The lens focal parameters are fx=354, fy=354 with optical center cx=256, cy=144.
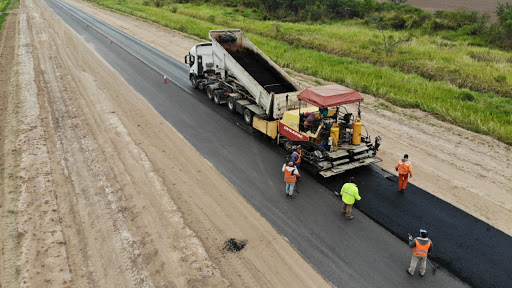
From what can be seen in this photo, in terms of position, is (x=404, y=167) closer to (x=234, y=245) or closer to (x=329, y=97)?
(x=329, y=97)

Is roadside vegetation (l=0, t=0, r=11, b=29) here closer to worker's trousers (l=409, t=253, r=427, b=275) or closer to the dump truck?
the dump truck

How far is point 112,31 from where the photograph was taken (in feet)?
125

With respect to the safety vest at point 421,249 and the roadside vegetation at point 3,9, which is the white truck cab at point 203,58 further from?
the roadside vegetation at point 3,9

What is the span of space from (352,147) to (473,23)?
30.9 meters

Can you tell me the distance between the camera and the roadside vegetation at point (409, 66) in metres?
17.3

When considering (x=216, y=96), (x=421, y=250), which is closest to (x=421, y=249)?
(x=421, y=250)

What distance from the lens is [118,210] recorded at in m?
10.0

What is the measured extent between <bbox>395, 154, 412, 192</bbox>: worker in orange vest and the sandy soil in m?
4.58

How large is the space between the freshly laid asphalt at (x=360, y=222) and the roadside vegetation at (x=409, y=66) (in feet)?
17.9

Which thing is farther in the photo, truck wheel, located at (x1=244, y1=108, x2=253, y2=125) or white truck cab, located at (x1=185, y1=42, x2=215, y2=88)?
white truck cab, located at (x1=185, y1=42, x2=215, y2=88)

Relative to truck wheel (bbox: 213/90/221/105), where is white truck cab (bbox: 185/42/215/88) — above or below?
above

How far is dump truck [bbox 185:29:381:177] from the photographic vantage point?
468 inches

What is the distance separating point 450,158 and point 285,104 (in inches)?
257

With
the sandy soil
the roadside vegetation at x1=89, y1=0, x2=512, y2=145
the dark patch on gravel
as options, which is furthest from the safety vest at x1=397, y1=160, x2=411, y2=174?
the roadside vegetation at x1=89, y1=0, x2=512, y2=145
